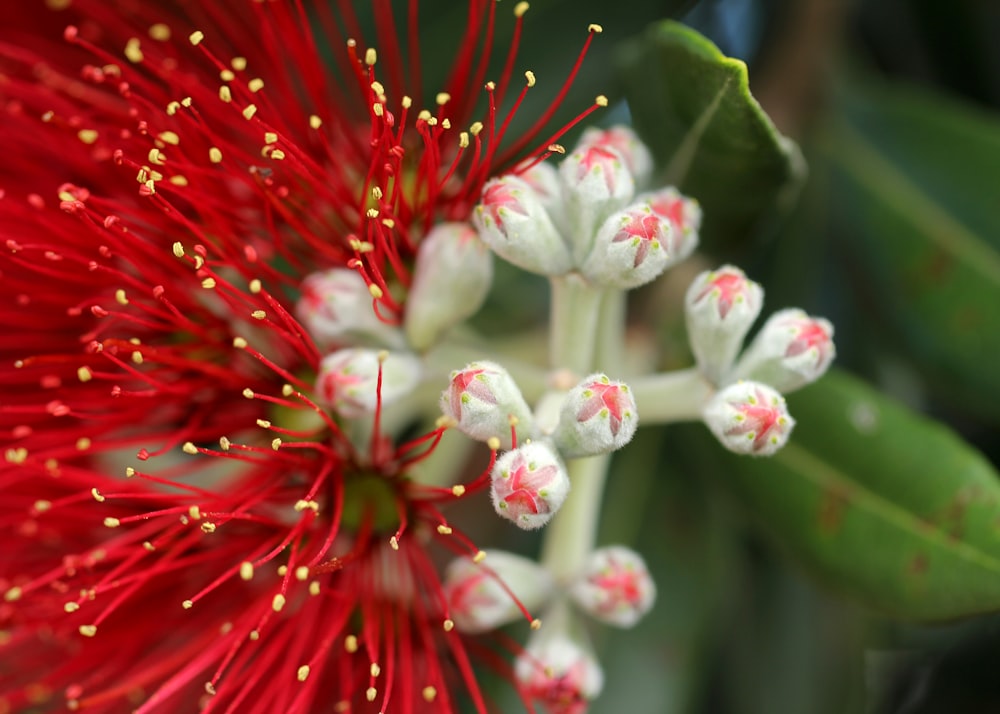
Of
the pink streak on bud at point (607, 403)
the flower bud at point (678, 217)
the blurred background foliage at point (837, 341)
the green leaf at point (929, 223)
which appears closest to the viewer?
the pink streak on bud at point (607, 403)

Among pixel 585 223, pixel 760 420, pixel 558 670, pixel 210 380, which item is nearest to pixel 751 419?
pixel 760 420

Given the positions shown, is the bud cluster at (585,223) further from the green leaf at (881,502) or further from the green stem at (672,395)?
the green leaf at (881,502)

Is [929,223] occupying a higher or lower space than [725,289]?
higher

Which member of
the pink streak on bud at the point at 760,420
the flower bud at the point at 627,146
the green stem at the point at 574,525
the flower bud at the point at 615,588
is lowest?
the flower bud at the point at 615,588

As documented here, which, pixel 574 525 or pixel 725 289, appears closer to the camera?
pixel 725 289

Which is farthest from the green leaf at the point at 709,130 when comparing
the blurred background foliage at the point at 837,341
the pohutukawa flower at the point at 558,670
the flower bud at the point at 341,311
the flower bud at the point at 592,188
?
the pohutukawa flower at the point at 558,670

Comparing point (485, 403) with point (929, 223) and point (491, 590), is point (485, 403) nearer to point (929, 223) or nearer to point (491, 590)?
point (491, 590)
